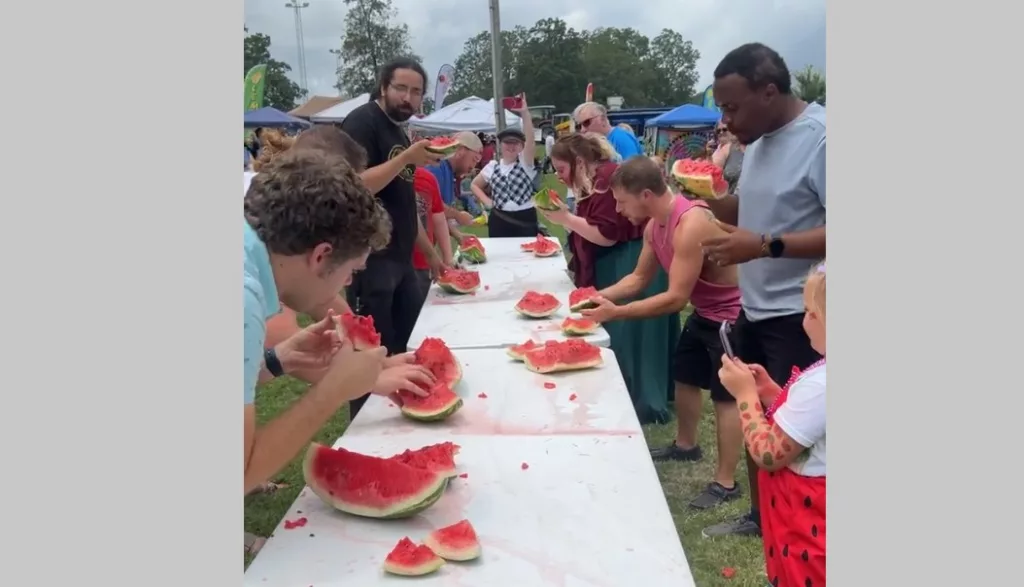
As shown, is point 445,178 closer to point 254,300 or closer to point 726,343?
point 726,343

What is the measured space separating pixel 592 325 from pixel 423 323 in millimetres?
918

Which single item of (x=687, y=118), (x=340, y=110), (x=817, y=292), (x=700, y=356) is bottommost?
(x=700, y=356)

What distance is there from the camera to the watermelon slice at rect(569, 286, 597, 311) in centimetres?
381

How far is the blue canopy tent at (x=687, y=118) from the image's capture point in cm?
1806

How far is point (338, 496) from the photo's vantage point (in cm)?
186

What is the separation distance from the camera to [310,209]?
1.76 m

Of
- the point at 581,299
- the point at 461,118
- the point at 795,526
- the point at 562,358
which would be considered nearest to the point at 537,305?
the point at 581,299

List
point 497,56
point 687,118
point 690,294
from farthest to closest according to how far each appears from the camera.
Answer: point 687,118, point 497,56, point 690,294

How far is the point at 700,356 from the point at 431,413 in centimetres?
219

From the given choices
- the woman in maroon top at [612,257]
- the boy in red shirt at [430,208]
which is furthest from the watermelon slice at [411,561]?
the boy in red shirt at [430,208]

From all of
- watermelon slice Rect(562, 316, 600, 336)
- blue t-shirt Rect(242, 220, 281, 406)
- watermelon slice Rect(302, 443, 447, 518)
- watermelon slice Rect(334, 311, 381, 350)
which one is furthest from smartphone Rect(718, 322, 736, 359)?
blue t-shirt Rect(242, 220, 281, 406)

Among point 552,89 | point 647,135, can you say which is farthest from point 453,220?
point 647,135

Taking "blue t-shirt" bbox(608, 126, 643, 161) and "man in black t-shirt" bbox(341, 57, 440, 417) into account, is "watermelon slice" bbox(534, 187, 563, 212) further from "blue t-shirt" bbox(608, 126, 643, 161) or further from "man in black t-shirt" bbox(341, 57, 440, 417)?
"blue t-shirt" bbox(608, 126, 643, 161)

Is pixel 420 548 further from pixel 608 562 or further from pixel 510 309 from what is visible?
pixel 510 309
